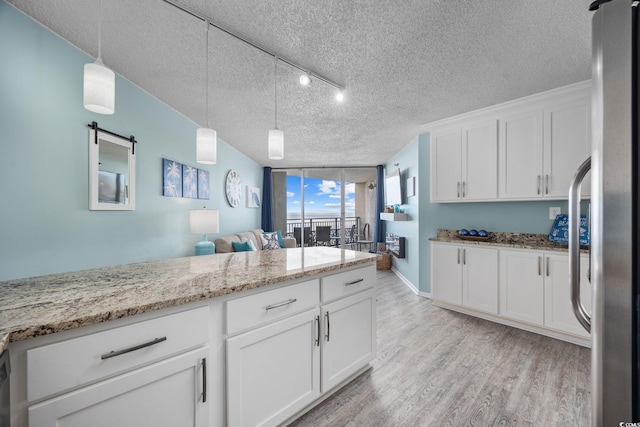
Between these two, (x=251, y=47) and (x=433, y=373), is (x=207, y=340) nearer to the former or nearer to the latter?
(x=433, y=373)

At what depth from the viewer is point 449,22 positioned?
1688 mm

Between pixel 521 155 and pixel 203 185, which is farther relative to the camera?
pixel 203 185

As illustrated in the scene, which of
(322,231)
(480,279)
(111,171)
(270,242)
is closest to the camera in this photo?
(111,171)

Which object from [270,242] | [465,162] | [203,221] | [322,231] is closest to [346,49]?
[465,162]

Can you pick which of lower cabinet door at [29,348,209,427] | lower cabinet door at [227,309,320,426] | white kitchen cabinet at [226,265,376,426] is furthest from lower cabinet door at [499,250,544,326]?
lower cabinet door at [29,348,209,427]

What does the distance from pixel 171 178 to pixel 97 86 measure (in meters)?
2.18

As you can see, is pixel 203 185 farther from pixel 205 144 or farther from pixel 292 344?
pixel 292 344

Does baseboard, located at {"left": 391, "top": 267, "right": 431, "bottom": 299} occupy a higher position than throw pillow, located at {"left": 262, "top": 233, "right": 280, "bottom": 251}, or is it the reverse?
throw pillow, located at {"left": 262, "top": 233, "right": 280, "bottom": 251}

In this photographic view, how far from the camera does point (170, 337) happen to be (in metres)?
1.01

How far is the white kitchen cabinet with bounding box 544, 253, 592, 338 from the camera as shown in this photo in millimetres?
2443

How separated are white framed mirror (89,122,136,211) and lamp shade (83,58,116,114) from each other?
1250 millimetres

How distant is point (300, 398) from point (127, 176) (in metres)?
2.49

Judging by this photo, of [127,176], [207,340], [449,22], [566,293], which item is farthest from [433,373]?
[127,176]

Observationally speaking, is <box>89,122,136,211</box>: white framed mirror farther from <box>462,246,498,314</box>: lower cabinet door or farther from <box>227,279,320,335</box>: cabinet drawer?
<box>462,246,498,314</box>: lower cabinet door
